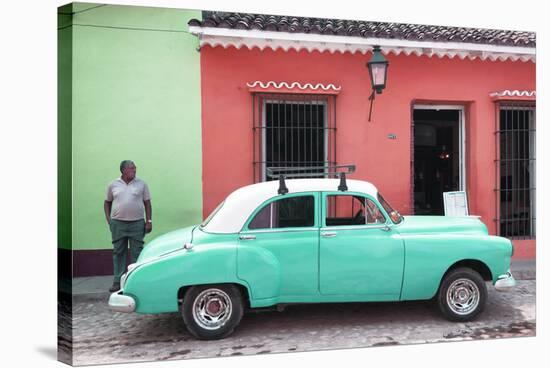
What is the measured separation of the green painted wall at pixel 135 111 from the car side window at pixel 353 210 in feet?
4.80

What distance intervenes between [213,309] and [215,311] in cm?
3

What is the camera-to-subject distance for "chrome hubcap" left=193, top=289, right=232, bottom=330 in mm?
4836

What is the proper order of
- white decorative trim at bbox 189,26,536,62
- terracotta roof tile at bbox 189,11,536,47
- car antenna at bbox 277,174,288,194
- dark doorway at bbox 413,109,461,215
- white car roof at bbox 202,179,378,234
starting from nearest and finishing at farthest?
white car roof at bbox 202,179,378,234
car antenna at bbox 277,174,288,194
terracotta roof tile at bbox 189,11,536,47
white decorative trim at bbox 189,26,536,62
dark doorway at bbox 413,109,461,215

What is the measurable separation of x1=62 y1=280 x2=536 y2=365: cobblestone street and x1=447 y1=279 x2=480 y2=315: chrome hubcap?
17cm

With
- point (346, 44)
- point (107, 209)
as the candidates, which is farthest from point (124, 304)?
point (346, 44)

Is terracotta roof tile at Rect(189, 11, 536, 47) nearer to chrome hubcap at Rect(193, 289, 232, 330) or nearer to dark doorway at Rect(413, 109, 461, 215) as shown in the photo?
dark doorway at Rect(413, 109, 461, 215)

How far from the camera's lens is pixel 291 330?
5.15 meters

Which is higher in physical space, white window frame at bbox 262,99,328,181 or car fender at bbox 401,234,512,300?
white window frame at bbox 262,99,328,181

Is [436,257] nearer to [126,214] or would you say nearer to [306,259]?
[306,259]

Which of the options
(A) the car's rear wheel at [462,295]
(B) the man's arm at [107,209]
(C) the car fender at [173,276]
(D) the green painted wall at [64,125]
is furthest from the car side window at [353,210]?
(D) the green painted wall at [64,125]

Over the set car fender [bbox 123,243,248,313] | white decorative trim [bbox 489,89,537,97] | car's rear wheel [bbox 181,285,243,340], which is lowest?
car's rear wheel [bbox 181,285,243,340]

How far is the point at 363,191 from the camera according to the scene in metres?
5.29

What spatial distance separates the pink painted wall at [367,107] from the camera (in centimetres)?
565

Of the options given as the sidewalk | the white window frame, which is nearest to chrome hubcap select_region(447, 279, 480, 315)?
the sidewalk
